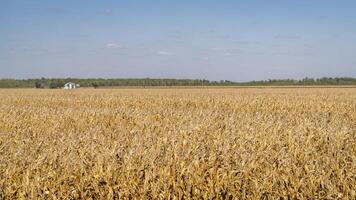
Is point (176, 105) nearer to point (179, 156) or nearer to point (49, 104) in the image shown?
point (49, 104)

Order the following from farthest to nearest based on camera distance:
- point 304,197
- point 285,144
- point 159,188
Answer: point 285,144 → point 159,188 → point 304,197

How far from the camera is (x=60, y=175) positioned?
5.54 m

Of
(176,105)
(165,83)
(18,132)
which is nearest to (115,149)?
(18,132)

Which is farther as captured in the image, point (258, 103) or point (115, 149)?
point (258, 103)

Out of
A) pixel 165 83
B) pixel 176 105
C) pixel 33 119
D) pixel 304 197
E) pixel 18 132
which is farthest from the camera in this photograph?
pixel 165 83

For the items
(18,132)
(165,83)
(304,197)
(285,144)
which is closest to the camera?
(304,197)

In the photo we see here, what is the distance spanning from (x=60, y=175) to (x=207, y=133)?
374 cm

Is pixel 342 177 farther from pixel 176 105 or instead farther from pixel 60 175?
pixel 176 105

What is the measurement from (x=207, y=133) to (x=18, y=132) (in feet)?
14.3

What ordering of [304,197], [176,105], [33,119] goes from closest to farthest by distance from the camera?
1. [304,197]
2. [33,119]
3. [176,105]

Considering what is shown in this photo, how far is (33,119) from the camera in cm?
1224

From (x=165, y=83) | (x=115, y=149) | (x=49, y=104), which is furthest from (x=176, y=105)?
(x=165, y=83)

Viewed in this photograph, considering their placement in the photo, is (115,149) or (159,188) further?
(115,149)

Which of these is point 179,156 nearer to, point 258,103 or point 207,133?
point 207,133
